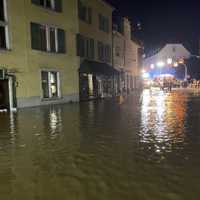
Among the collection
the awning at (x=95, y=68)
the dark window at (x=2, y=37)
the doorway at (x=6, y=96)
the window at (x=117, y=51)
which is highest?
the window at (x=117, y=51)

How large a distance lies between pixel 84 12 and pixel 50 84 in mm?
8409

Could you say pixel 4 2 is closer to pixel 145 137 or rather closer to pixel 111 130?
pixel 111 130

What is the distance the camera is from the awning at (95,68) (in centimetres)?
2756

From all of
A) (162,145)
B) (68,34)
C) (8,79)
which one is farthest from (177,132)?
(68,34)

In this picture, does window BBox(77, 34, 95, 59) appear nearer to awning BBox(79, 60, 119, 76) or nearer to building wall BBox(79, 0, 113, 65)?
building wall BBox(79, 0, 113, 65)

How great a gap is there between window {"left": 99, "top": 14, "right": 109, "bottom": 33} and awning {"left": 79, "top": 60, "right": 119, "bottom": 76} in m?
3.80

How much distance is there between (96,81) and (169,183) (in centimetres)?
2625

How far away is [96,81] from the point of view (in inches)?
1238

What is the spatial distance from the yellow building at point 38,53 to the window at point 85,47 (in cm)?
113

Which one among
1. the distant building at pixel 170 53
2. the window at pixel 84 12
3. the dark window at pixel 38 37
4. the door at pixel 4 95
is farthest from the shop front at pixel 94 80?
the distant building at pixel 170 53

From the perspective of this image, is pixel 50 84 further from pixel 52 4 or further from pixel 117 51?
pixel 117 51

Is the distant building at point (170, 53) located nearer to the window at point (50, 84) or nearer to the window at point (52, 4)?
the window at point (52, 4)

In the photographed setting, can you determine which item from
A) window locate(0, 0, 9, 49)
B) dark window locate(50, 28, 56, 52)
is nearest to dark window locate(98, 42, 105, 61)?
dark window locate(50, 28, 56, 52)

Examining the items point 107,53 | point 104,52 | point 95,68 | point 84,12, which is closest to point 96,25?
point 84,12
